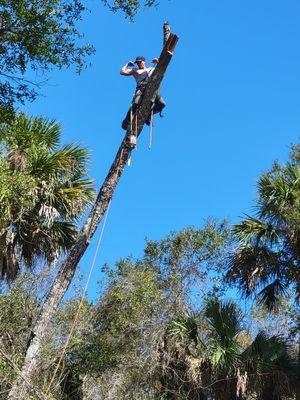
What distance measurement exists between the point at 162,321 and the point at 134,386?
5.53 ft

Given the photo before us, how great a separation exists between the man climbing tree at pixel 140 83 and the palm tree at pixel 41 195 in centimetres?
233

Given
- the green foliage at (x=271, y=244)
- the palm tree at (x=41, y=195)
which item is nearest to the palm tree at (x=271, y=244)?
the green foliage at (x=271, y=244)

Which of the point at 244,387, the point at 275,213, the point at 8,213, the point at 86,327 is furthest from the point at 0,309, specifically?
the point at 275,213

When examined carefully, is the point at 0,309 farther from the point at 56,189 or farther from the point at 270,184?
the point at 270,184

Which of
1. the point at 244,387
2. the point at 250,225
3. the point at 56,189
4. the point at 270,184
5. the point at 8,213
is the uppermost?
the point at 270,184

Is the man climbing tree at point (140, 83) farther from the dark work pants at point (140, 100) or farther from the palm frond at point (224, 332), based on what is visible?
the palm frond at point (224, 332)

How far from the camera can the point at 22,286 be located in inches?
483

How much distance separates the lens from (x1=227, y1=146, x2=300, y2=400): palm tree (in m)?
10.9

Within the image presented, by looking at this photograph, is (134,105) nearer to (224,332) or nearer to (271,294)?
(224,332)

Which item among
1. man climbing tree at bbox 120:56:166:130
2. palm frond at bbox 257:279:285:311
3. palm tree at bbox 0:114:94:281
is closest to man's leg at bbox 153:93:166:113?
man climbing tree at bbox 120:56:166:130

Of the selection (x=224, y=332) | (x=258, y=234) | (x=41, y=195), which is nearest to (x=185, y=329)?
(x=224, y=332)

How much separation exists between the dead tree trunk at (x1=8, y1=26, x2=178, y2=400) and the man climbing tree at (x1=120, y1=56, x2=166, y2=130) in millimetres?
125

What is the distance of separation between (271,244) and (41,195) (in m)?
5.05

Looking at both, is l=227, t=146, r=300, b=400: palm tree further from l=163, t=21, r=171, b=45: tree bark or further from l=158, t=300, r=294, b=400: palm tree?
l=163, t=21, r=171, b=45: tree bark
